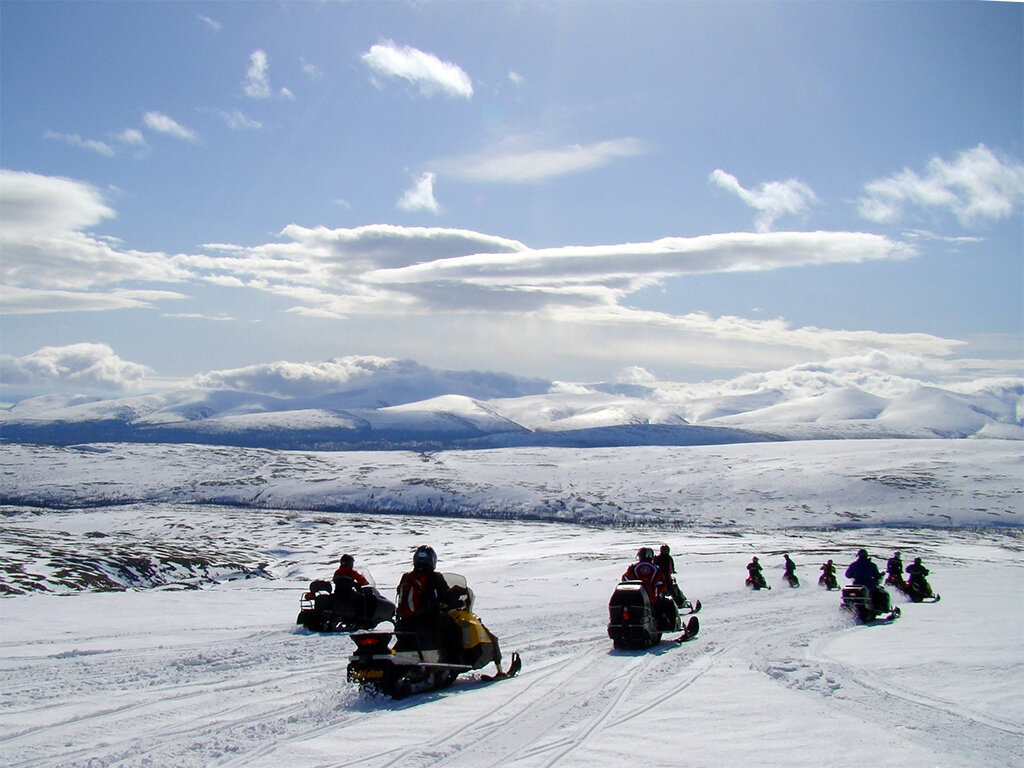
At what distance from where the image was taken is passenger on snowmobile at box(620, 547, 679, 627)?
17516 mm

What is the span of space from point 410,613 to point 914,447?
212 m

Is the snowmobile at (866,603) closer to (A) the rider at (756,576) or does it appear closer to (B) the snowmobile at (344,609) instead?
(A) the rider at (756,576)

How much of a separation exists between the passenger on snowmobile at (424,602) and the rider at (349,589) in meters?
8.11

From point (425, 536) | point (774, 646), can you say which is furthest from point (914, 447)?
point (774, 646)

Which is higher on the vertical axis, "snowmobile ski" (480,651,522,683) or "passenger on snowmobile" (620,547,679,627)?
"passenger on snowmobile" (620,547,679,627)

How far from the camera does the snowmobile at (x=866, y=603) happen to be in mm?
21203

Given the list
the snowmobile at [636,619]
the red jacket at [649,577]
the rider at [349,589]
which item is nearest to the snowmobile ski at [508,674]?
the snowmobile at [636,619]

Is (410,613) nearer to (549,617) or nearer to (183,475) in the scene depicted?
(549,617)

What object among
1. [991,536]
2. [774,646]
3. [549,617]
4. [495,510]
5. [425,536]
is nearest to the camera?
[774,646]

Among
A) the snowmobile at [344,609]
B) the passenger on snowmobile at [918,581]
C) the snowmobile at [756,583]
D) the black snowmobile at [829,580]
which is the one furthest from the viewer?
the snowmobile at [756,583]

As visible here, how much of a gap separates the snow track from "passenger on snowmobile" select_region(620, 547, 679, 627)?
1066 mm

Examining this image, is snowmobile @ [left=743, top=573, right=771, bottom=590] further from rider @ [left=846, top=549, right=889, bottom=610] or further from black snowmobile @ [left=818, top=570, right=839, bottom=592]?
rider @ [left=846, top=549, right=889, bottom=610]

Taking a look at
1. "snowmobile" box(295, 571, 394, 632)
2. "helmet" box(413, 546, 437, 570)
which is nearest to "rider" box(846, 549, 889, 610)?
"snowmobile" box(295, 571, 394, 632)

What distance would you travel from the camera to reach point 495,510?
150m
